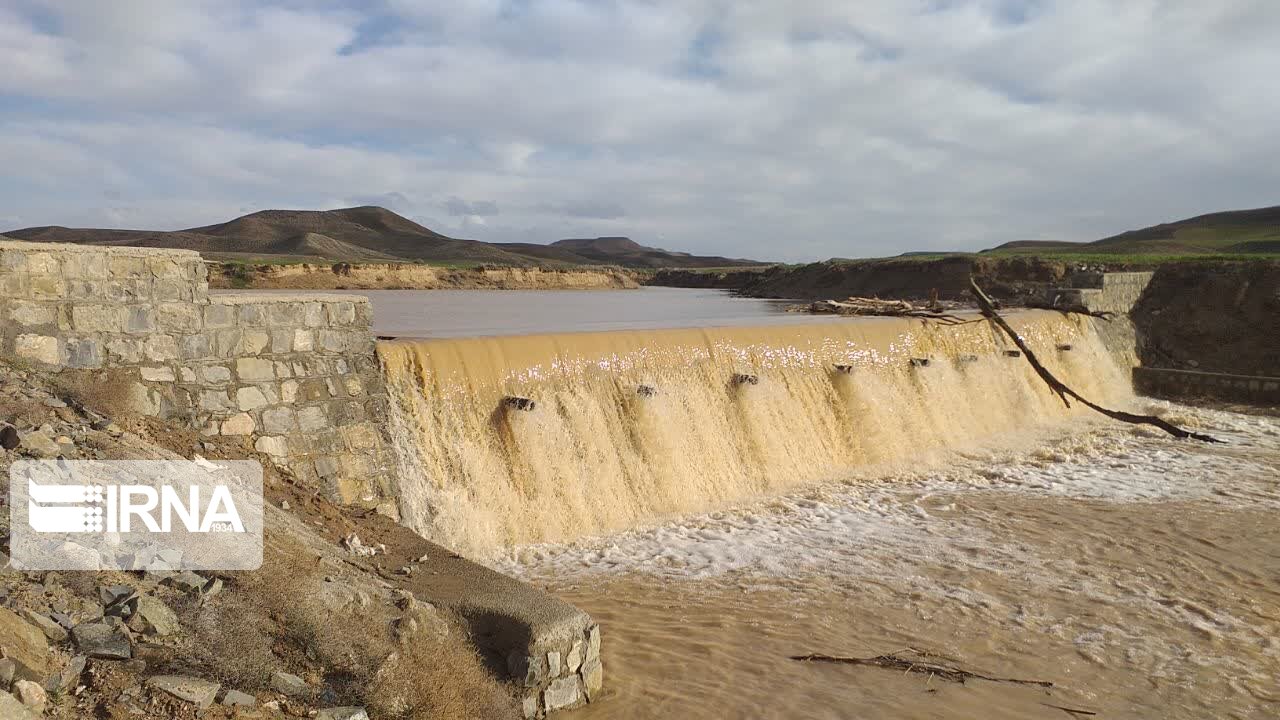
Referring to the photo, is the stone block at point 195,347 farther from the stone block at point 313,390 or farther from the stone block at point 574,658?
the stone block at point 574,658

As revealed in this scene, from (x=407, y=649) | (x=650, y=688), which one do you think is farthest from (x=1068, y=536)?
(x=407, y=649)

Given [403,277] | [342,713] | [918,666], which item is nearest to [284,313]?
[342,713]

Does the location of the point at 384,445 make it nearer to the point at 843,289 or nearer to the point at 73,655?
the point at 73,655

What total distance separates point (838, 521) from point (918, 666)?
3.87 m

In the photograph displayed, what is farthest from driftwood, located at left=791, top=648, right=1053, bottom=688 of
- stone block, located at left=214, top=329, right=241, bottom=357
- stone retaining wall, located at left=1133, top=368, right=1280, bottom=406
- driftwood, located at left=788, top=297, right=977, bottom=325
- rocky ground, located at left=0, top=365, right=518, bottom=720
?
stone retaining wall, located at left=1133, top=368, right=1280, bottom=406

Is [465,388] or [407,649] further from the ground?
[465,388]

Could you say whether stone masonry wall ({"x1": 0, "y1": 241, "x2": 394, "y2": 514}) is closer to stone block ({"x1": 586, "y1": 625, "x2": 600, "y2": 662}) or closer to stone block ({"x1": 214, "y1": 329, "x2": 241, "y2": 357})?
stone block ({"x1": 214, "y1": 329, "x2": 241, "y2": 357})

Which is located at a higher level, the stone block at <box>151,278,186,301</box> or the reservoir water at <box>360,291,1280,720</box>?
the stone block at <box>151,278,186,301</box>

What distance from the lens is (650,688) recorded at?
6105 mm

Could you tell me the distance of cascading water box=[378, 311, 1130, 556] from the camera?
9.43 meters

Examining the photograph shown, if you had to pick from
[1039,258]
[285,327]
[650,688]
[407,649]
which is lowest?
[650,688]

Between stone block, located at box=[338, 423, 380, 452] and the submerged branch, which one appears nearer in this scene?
the submerged branch

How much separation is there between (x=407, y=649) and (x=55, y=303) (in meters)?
4.35

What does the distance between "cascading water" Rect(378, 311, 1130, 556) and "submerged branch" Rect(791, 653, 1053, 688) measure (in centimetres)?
392
